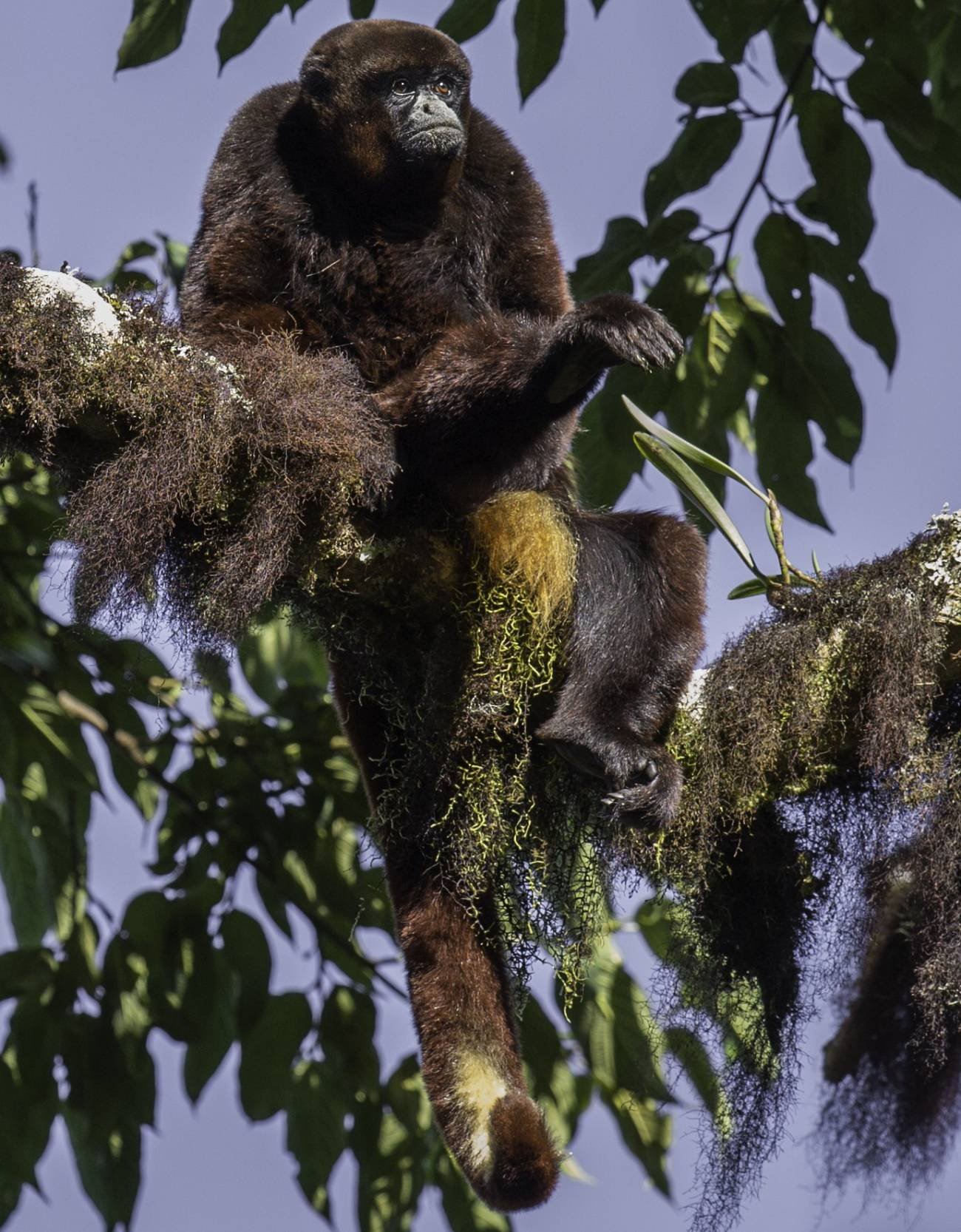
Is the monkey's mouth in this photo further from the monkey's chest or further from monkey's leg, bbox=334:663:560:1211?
monkey's leg, bbox=334:663:560:1211

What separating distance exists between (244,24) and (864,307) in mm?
1524

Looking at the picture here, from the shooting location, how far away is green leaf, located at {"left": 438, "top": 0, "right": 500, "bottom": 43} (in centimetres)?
329

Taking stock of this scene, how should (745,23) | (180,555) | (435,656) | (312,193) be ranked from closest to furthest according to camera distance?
(180,555), (435,656), (312,193), (745,23)

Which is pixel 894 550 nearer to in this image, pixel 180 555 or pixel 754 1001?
pixel 754 1001

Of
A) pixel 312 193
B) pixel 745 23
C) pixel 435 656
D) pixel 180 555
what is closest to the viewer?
pixel 180 555

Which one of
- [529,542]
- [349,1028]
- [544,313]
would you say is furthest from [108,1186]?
[544,313]

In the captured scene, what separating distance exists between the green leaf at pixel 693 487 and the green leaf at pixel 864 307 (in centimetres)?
82

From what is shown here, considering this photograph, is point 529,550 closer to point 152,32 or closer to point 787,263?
point 787,263

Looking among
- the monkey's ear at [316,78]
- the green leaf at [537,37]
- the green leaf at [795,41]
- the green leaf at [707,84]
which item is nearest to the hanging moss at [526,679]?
the monkey's ear at [316,78]

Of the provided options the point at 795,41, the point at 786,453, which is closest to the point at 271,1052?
the point at 786,453

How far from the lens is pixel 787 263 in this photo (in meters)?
3.54

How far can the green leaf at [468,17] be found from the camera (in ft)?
10.8

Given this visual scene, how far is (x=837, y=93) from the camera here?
3.40m

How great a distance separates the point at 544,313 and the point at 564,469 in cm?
34
